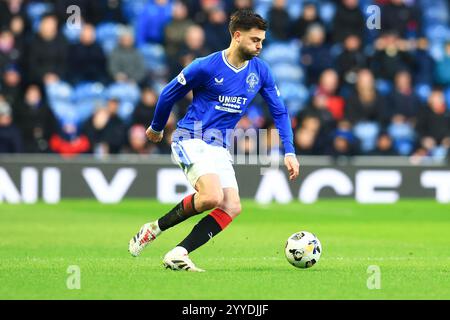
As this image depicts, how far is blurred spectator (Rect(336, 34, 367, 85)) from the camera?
2125 centimetres

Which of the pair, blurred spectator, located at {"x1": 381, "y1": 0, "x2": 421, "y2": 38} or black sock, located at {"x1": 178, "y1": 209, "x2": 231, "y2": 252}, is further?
blurred spectator, located at {"x1": 381, "y1": 0, "x2": 421, "y2": 38}

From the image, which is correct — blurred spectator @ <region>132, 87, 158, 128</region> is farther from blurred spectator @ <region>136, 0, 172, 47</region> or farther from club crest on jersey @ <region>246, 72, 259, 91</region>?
club crest on jersey @ <region>246, 72, 259, 91</region>

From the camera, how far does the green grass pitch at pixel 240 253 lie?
8305 mm

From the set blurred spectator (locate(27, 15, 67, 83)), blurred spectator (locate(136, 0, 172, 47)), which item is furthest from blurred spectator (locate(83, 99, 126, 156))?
blurred spectator (locate(136, 0, 172, 47))

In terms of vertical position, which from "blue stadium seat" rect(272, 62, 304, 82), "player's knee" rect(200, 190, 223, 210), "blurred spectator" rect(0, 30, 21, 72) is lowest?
"player's knee" rect(200, 190, 223, 210)

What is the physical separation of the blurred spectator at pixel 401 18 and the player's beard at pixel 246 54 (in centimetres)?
1307

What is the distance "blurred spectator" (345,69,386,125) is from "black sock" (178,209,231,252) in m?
11.2

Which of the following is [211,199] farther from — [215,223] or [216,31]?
[216,31]

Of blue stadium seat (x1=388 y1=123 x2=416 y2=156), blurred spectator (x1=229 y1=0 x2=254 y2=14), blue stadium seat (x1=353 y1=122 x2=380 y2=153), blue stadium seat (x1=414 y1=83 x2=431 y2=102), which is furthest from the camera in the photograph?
blue stadium seat (x1=414 y1=83 x2=431 y2=102)

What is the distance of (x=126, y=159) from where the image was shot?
19.0 metres

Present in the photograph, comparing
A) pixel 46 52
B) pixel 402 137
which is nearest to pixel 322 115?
pixel 402 137

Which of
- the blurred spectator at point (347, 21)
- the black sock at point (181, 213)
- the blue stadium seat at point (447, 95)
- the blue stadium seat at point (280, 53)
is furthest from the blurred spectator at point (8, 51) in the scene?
the black sock at point (181, 213)

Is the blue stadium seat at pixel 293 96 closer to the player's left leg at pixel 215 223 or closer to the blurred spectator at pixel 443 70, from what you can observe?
the blurred spectator at pixel 443 70
